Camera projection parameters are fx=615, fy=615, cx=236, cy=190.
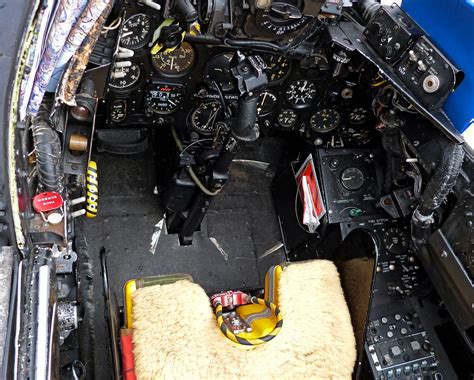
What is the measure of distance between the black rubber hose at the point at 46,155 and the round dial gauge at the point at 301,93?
1874 millimetres

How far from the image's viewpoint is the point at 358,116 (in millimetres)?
4312

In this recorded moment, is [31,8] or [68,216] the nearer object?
[31,8]

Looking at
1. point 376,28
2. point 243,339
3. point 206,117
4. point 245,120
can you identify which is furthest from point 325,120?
point 243,339

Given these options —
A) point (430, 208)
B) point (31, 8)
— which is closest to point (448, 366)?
point (430, 208)

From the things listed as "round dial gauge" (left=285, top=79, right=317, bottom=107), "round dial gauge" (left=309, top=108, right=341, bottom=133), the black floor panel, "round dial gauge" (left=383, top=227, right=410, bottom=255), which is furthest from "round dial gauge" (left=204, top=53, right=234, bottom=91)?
"round dial gauge" (left=383, top=227, right=410, bottom=255)

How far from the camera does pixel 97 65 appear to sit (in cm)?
300

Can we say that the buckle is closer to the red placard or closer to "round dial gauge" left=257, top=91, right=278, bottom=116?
the red placard

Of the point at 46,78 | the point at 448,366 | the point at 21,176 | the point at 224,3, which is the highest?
the point at 224,3

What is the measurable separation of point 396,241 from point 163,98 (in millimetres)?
1809

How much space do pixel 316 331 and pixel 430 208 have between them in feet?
3.38

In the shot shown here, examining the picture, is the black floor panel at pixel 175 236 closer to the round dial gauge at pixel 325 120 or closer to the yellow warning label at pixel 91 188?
the round dial gauge at pixel 325 120

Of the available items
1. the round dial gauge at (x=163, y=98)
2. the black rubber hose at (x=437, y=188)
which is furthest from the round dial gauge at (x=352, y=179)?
the round dial gauge at (x=163, y=98)

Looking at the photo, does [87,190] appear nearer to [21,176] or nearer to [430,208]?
[21,176]

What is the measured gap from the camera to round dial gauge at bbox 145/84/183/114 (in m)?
3.93
